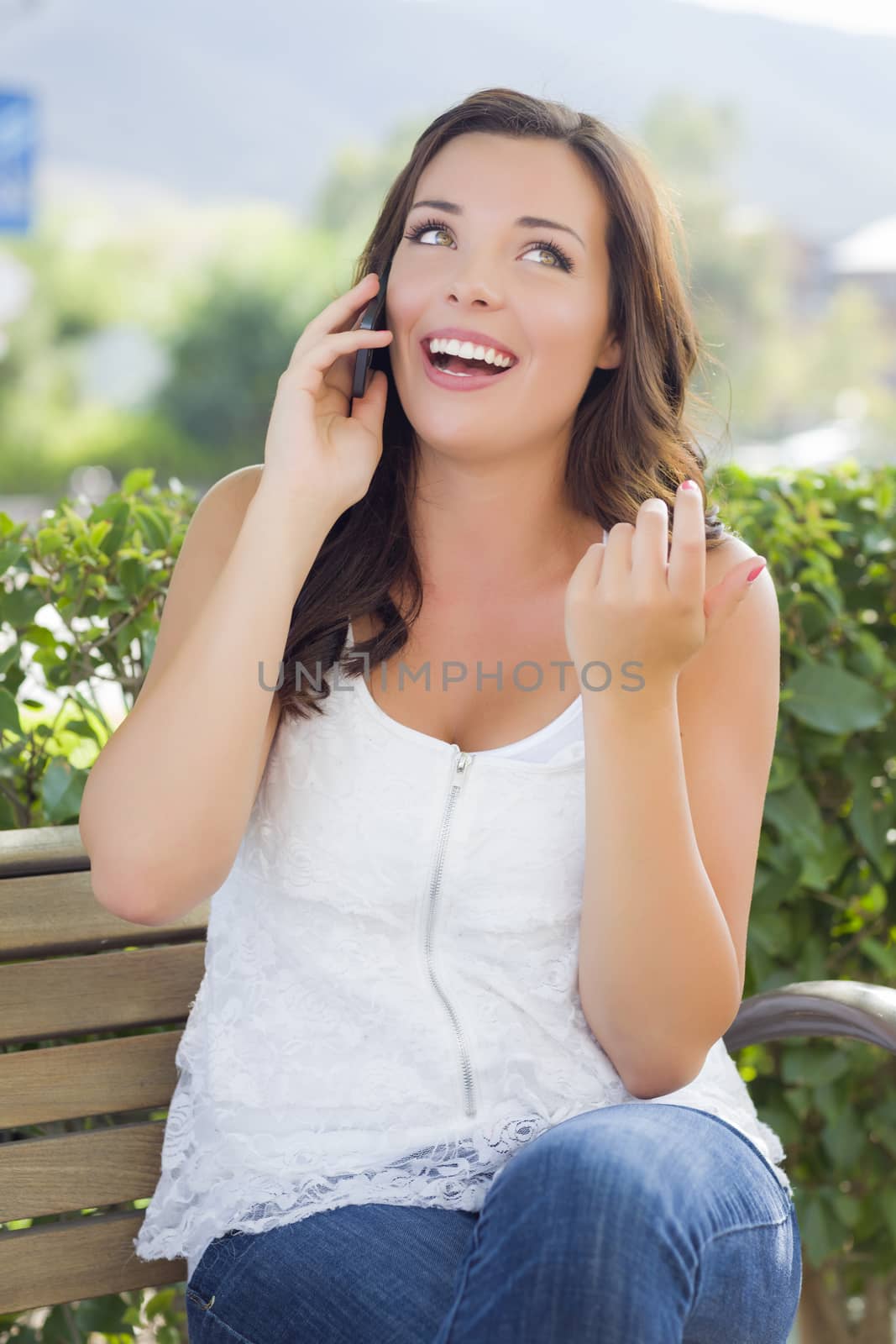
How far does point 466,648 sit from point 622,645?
1.28 feet

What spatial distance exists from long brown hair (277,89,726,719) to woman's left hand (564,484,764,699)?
342mm

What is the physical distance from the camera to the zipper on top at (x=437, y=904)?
1517 mm

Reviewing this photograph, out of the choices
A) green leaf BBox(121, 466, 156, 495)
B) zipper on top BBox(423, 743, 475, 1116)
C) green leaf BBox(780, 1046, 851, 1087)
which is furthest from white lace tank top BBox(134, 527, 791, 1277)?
green leaf BBox(780, 1046, 851, 1087)

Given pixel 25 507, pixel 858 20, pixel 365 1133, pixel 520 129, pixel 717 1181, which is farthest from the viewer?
pixel 858 20

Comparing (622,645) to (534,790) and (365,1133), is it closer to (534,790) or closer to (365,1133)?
(534,790)

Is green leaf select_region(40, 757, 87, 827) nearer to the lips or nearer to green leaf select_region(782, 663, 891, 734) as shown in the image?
the lips

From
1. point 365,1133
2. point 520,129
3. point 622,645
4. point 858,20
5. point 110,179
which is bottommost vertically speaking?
point 365,1133

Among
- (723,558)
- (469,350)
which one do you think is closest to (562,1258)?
(723,558)

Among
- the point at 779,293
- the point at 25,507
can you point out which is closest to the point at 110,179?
the point at 779,293

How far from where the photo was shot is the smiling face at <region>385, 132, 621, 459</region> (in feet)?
5.40

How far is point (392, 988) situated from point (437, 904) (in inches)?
4.1

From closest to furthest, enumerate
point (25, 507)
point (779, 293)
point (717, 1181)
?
point (717, 1181), point (25, 507), point (779, 293)

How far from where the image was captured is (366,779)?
1.57 metres

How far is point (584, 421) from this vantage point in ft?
6.20
